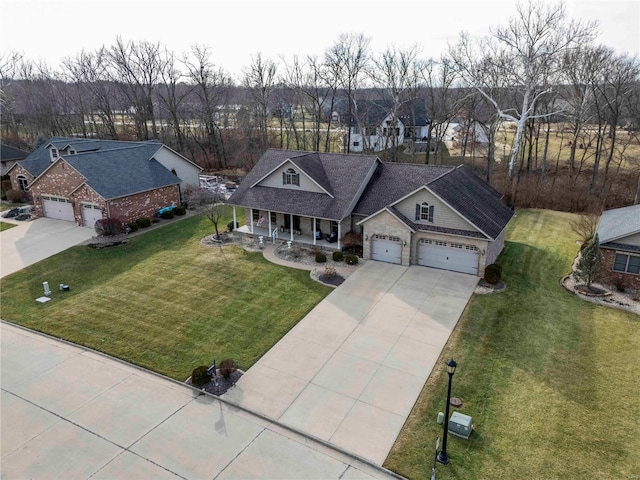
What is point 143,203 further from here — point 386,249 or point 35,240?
point 386,249

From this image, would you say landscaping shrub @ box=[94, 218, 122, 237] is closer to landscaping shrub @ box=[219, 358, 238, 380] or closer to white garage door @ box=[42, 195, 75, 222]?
white garage door @ box=[42, 195, 75, 222]

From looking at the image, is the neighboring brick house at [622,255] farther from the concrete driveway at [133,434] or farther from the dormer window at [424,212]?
the concrete driveway at [133,434]

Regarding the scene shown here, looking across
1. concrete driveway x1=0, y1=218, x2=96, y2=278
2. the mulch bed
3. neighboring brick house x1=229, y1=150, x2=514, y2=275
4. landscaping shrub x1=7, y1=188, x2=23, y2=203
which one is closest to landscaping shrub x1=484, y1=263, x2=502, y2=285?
neighboring brick house x1=229, y1=150, x2=514, y2=275

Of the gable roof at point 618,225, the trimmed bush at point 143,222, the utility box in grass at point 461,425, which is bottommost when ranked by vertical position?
the utility box in grass at point 461,425

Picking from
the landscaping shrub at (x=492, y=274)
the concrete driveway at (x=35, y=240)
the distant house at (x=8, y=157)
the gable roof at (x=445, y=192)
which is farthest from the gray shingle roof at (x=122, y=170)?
the landscaping shrub at (x=492, y=274)

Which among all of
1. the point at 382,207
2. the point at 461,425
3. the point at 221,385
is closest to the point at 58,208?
the point at 382,207

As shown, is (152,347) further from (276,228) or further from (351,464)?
(276,228)
